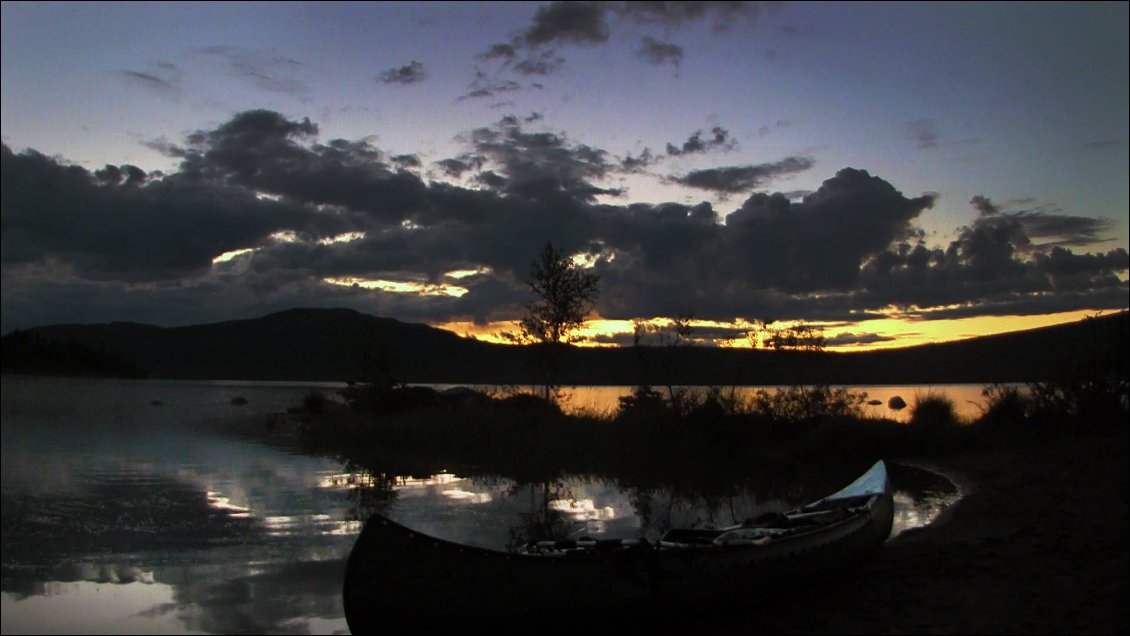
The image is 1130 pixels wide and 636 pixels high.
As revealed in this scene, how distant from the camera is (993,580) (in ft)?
29.8

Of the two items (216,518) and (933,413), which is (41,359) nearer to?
(216,518)

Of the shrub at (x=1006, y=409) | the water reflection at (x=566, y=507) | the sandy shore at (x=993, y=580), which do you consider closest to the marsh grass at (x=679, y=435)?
the shrub at (x=1006, y=409)

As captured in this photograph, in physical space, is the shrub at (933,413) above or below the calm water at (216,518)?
below

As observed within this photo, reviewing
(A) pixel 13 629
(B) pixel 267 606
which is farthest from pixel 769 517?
(A) pixel 13 629

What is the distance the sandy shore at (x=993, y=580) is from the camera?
303 inches

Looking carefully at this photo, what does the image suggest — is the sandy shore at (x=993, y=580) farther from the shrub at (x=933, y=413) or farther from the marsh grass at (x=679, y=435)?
the shrub at (x=933, y=413)

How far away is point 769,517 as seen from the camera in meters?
10.5

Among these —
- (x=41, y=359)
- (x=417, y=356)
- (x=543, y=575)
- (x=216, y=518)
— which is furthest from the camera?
(x=417, y=356)

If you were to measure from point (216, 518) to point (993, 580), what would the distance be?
10884mm

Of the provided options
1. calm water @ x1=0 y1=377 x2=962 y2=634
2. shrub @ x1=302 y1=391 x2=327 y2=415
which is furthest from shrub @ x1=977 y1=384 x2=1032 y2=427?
shrub @ x1=302 y1=391 x2=327 y2=415

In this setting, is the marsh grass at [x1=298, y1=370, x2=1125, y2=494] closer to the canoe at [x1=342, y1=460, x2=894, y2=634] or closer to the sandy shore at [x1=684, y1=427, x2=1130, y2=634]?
the sandy shore at [x1=684, y1=427, x2=1130, y2=634]

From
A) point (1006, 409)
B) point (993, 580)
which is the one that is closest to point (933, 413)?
point (1006, 409)

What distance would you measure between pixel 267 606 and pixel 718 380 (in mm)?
24304

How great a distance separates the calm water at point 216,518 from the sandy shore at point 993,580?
78.8 inches
